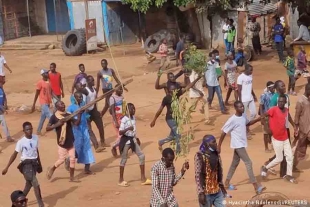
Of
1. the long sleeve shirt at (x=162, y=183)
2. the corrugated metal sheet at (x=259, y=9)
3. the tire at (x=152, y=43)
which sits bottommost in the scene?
the long sleeve shirt at (x=162, y=183)

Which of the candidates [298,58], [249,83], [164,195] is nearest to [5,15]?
[298,58]

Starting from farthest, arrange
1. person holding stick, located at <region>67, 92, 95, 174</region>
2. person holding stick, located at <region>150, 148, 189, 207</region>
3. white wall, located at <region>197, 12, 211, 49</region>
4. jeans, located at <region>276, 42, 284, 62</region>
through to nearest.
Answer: white wall, located at <region>197, 12, 211, 49</region> → jeans, located at <region>276, 42, 284, 62</region> → person holding stick, located at <region>67, 92, 95, 174</region> → person holding stick, located at <region>150, 148, 189, 207</region>

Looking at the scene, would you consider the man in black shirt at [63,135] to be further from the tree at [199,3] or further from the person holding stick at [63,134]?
Result: the tree at [199,3]

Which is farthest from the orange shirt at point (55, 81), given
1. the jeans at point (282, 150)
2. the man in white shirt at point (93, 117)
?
the jeans at point (282, 150)

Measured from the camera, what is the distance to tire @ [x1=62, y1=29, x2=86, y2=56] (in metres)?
27.4

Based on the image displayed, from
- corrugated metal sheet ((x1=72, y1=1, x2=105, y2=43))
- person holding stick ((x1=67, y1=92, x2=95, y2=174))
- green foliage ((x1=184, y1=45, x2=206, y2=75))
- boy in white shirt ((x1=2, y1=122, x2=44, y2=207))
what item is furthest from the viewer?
corrugated metal sheet ((x1=72, y1=1, x2=105, y2=43))

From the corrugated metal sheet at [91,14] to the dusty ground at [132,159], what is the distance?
5006mm

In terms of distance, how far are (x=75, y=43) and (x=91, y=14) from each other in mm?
1902

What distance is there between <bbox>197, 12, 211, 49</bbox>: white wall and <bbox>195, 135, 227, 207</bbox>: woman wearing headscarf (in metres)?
18.0

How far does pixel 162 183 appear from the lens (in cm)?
909

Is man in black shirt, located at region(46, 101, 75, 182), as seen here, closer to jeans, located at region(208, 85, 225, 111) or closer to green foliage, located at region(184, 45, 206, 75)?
green foliage, located at region(184, 45, 206, 75)

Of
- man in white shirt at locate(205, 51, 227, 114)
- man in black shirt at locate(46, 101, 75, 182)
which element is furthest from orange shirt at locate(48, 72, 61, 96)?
man in black shirt at locate(46, 101, 75, 182)

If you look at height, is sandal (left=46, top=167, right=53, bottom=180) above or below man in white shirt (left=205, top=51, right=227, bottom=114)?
below

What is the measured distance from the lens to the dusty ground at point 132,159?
38.9 feet
